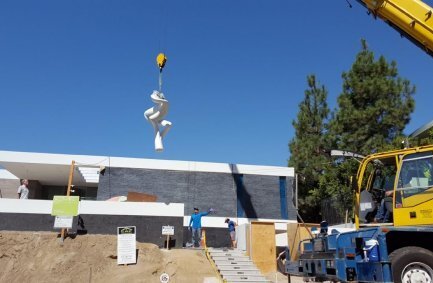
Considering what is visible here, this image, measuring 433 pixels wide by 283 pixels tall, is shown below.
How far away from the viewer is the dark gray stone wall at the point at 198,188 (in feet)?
77.9

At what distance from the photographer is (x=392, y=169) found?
35.7ft

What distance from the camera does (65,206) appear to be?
18.0m

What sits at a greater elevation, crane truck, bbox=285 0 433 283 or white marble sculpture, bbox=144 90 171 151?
white marble sculpture, bbox=144 90 171 151

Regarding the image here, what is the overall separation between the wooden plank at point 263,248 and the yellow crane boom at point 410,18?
956cm

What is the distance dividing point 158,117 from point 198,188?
225 inches

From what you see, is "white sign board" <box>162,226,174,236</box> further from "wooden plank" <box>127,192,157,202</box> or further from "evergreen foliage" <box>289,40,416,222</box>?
"evergreen foliage" <box>289,40,416,222</box>

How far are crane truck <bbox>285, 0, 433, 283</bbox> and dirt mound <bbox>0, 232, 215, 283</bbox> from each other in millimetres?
6103

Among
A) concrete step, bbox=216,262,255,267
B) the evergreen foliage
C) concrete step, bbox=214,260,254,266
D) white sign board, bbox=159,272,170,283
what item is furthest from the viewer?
the evergreen foliage

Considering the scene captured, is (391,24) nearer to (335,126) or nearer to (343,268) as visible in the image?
(343,268)

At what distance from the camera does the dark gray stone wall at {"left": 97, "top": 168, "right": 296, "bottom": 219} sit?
934 inches

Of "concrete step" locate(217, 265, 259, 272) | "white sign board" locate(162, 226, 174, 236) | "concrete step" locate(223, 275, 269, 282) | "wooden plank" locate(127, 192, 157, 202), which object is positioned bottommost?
"concrete step" locate(223, 275, 269, 282)

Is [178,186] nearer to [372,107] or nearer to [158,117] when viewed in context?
[158,117]

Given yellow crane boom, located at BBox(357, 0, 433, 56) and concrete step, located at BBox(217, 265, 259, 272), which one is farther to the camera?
concrete step, located at BBox(217, 265, 259, 272)

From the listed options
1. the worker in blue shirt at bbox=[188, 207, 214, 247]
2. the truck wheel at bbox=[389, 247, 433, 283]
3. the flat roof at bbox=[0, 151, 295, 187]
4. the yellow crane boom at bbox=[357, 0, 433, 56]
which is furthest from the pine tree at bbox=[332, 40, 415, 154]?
the truck wheel at bbox=[389, 247, 433, 283]
